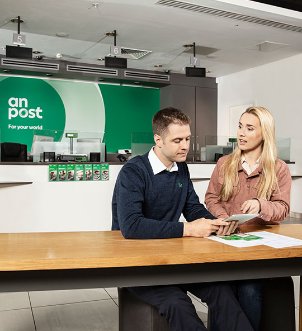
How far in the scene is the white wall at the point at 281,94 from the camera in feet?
26.6

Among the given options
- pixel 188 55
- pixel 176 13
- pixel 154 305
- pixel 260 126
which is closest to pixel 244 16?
pixel 176 13

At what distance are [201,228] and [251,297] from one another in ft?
1.26

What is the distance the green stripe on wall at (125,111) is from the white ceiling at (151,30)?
4.18 ft

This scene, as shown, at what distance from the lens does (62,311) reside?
9.76 ft

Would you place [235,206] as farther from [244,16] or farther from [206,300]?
[244,16]

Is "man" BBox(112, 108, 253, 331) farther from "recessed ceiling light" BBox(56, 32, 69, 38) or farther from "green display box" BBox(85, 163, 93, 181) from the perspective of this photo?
"recessed ceiling light" BBox(56, 32, 69, 38)

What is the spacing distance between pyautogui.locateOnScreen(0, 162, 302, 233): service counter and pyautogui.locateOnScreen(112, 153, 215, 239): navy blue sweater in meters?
3.09

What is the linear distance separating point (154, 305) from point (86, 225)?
12.0ft

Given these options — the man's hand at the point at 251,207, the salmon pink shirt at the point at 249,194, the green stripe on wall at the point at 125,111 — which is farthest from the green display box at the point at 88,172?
the green stripe on wall at the point at 125,111

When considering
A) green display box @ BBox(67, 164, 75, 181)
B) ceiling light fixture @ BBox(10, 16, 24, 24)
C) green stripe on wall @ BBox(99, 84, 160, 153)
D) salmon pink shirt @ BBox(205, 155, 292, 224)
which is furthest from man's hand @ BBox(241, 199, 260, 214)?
green stripe on wall @ BBox(99, 84, 160, 153)

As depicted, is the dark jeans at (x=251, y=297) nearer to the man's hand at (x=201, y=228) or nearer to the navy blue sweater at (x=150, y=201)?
the man's hand at (x=201, y=228)

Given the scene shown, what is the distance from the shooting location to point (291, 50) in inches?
309

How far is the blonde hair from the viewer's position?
238cm

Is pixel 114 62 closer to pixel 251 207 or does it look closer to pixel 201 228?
pixel 251 207
